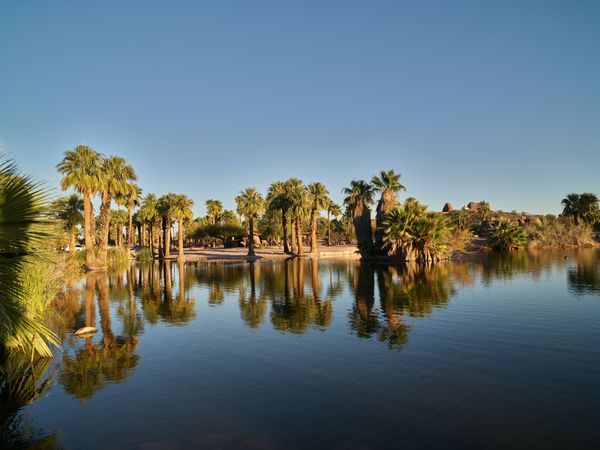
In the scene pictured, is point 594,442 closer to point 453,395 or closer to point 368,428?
point 453,395

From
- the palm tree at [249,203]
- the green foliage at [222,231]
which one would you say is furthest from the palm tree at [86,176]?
the green foliage at [222,231]

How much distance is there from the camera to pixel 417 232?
48.9 meters

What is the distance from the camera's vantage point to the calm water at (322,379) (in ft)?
25.7

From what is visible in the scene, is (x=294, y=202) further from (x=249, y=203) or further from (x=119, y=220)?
(x=119, y=220)

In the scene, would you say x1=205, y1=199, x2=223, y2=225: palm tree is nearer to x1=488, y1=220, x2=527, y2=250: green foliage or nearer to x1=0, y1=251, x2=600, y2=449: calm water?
x1=488, y1=220, x2=527, y2=250: green foliage

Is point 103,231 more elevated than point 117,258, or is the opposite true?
point 103,231

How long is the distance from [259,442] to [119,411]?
365 cm

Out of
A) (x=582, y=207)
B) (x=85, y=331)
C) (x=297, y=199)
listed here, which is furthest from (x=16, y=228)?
(x=582, y=207)

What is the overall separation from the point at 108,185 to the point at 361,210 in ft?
111

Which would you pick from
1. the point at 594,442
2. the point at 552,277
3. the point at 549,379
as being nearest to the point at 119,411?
the point at 594,442

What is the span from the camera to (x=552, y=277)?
3155 cm

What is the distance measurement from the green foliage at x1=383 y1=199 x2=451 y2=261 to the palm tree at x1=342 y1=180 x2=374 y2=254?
779 centimetres

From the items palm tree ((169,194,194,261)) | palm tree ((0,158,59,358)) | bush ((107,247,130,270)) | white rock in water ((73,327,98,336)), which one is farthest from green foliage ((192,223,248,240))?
palm tree ((0,158,59,358))

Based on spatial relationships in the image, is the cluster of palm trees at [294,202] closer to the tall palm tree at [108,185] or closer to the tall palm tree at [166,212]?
the tall palm tree at [166,212]
